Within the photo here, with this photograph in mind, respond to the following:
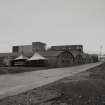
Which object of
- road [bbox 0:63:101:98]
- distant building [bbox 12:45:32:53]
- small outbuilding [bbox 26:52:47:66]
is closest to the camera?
road [bbox 0:63:101:98]

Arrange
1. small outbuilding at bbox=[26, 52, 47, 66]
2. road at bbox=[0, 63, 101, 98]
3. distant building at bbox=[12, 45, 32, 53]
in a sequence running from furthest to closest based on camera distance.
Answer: distant building at bbox=[12, 45, 32, 53], small outbuilding at bbox=[26, 52, 47, 66], road at bbox=[0, 63, 101, 98]

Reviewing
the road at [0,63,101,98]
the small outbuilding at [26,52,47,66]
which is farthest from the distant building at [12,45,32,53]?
the road at [0,63,101,98]

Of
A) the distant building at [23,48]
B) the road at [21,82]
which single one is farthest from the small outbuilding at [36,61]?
the road at [21,82]

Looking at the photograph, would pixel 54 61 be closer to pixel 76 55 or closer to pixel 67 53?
pixel 67 53

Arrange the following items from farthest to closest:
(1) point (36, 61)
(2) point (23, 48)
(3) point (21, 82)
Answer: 1. (2) point (23, 48)
2. (1) point (36, 61)
3. (3) point (21, 82)

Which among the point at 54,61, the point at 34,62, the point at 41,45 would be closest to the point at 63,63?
the point at 54,61

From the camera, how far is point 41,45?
83.1m

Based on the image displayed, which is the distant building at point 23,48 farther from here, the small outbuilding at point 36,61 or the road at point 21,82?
the road at point 21,82

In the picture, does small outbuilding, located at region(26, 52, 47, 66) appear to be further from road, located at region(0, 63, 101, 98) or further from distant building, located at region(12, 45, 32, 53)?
road, located at region(0, 63, 101, 98)

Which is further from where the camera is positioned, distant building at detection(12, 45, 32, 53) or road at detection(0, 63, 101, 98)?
distant building at detection(12, 45, 32, 53)

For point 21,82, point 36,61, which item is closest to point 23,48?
point 36,61

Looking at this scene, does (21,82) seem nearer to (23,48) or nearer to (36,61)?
(36,61)

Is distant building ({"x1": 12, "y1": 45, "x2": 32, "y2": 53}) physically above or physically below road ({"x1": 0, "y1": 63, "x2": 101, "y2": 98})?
A: above

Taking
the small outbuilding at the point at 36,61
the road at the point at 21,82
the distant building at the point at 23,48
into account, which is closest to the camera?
the road at the point at 21,82
